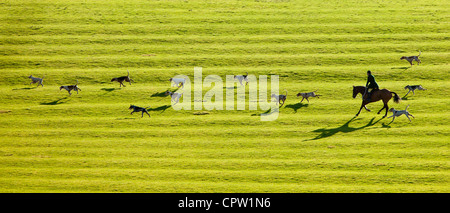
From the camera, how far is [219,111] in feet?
93.0

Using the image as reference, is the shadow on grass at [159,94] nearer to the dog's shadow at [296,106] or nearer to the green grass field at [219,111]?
the green grass field at [219,111]

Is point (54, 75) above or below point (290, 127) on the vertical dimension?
above

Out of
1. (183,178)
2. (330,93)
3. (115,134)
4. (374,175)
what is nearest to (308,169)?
(374,175)

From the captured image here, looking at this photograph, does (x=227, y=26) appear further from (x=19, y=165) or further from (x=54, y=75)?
(x=19, y=165)

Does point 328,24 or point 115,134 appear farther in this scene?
point 328,24

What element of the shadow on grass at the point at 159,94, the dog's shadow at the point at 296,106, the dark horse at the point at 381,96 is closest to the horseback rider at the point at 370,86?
the dark horse at the point at 381,96

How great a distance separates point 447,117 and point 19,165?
2484 centimetres

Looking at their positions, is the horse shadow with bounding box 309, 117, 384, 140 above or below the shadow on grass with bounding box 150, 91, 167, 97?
below

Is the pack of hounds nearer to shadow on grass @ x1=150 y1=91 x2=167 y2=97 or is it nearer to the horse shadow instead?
shadow on grass @ x1=150 y1=91 x2=167 y2=97

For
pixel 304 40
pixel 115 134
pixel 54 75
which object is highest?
pixel 304 40

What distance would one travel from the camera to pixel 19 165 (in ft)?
75.1

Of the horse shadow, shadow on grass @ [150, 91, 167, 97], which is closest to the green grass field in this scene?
the horse shadow

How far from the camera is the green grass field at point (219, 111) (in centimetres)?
2141

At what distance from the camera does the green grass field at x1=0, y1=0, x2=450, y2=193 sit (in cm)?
2141
